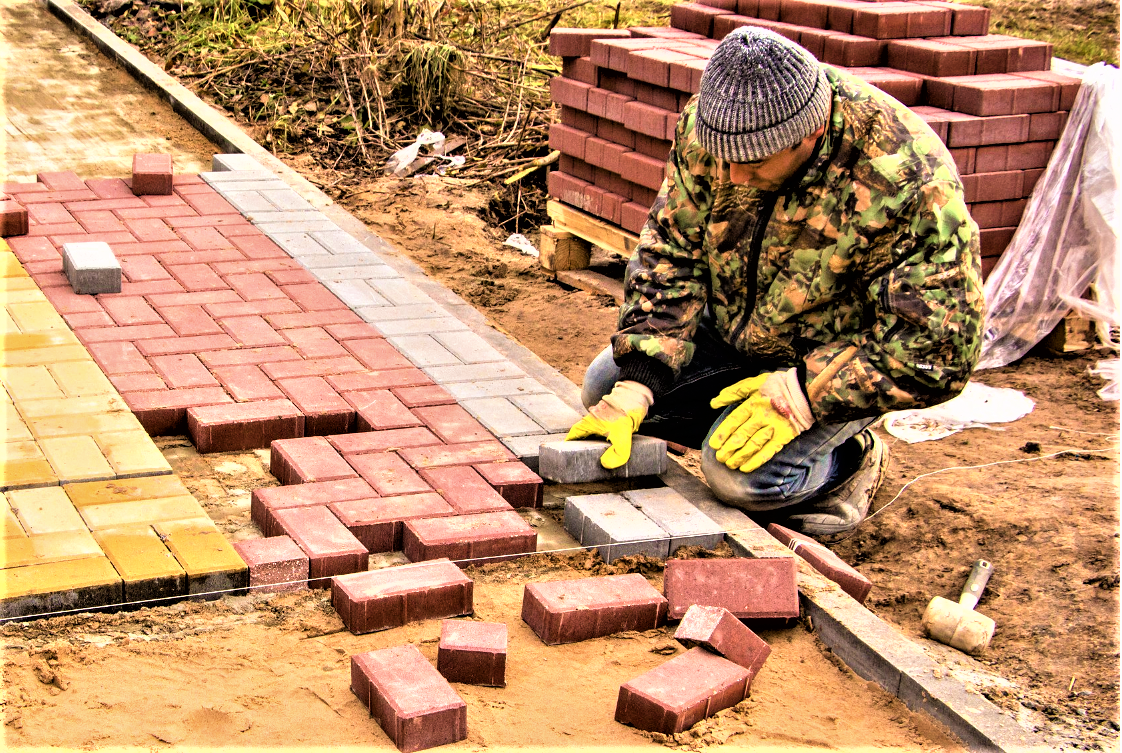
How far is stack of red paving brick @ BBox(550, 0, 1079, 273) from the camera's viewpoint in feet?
18.1

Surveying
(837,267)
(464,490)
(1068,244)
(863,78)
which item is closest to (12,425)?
(464,490)

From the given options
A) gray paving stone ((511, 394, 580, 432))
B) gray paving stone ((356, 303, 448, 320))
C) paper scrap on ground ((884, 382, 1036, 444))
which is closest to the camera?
gray paving stone ((511, 394, 580, 432))

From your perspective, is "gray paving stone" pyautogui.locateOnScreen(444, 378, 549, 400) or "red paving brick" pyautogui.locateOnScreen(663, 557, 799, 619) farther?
"gray paving stone" pyautogui.locateOnScreen(444, 378, 549, 400)

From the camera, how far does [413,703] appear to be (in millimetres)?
2732

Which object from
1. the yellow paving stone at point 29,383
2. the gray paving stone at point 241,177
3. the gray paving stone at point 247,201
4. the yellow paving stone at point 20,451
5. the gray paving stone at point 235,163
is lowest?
the yellow paving stone at point 20,451

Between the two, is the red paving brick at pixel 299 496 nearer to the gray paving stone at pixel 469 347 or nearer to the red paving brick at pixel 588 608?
the red paving brick at pixel 588 608

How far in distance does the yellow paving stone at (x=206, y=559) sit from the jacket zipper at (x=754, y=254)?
1879mm

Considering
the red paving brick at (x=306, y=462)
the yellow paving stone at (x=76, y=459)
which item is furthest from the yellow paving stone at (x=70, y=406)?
the red paving brick at (x=306, y=462)

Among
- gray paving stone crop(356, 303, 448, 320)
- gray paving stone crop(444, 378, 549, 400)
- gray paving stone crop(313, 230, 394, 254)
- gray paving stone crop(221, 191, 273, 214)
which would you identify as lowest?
gray paving stone crop(444, 378, 549, 400)

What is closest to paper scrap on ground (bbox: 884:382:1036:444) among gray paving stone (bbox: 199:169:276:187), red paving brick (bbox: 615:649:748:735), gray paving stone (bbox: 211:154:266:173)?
red paving brick (bbox: 615:649:748:735)

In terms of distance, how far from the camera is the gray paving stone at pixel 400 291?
565cm

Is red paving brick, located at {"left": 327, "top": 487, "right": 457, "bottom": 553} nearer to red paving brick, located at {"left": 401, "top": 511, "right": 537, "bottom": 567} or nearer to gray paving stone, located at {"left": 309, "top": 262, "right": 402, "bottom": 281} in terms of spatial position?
red paving brick, located at {"left": 401, "top": 511, "right": 537, "bottom": 567}

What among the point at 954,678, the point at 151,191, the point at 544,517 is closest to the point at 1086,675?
the point at 954,678

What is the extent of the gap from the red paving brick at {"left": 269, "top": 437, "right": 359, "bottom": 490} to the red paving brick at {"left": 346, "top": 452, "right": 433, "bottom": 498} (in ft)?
0.14
